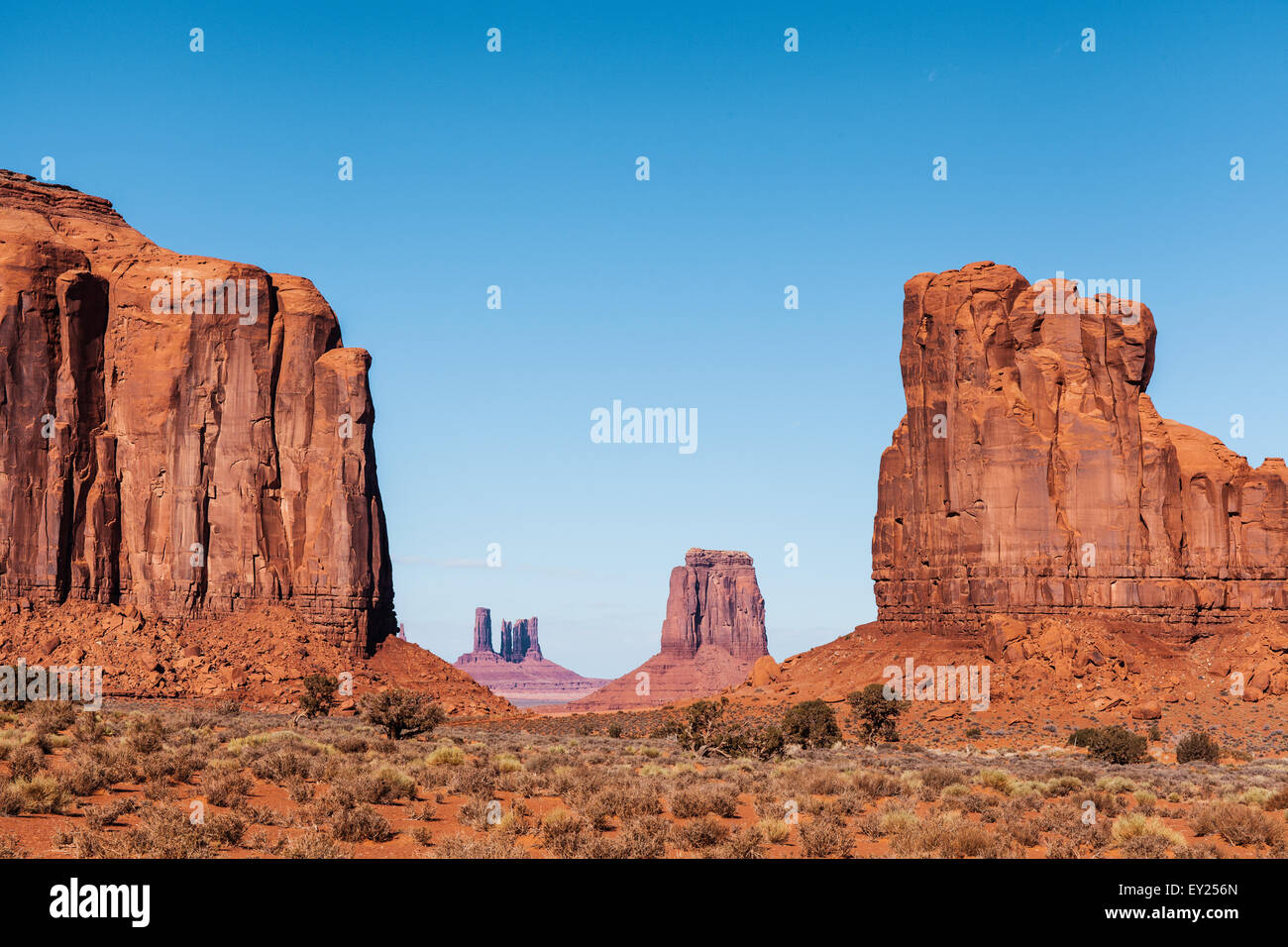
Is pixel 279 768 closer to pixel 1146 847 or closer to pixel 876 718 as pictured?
pixel 1146 847

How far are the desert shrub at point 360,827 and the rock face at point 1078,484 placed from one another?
61813mm

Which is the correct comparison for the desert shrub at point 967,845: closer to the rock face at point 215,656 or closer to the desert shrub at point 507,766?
the desert shrub at point 507,766

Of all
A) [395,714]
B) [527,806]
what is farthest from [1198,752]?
[527,806]

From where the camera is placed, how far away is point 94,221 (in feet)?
295

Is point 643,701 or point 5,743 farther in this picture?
point 643,701

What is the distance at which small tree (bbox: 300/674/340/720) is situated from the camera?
64.2 meters

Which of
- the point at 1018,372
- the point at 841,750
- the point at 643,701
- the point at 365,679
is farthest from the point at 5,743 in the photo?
the point at 643,701

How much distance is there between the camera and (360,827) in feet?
54.3

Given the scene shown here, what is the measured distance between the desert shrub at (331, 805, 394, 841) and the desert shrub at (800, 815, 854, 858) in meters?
5.90

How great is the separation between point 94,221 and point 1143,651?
259 ft

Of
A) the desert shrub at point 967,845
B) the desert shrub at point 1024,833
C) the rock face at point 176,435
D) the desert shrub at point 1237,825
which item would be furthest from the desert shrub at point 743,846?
the rock face at point 176,435

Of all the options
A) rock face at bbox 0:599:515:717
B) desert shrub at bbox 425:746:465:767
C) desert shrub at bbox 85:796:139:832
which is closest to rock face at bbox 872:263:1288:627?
rock face at bbox 0:599:515:717
